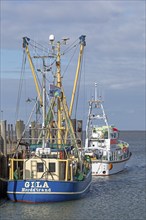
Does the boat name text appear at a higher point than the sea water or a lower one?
higher

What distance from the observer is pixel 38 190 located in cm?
3438

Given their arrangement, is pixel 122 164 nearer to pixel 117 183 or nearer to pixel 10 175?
pixel 117 183

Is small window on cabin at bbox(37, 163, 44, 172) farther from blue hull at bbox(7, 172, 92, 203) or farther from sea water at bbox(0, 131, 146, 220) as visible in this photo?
sea water at bbox(0, 131, 146, 220)

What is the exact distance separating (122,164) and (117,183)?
11770 millimetres

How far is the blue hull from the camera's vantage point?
34.3m

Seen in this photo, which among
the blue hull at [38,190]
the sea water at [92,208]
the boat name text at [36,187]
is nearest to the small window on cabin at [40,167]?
the blue hull at [38,190]

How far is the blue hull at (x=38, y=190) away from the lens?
3428 centimetres

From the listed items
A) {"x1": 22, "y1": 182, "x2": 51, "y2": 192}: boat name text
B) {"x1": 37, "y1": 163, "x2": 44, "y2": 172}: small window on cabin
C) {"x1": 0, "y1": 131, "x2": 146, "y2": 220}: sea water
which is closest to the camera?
{"x1": 0, "y1": 131, "x2": 146, "y2": 220}: sea water

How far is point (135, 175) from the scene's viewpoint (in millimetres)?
58781

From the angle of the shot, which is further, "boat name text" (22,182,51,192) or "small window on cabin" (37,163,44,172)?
"small window on cabin" (37,163,44,172)

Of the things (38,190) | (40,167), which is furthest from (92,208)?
(40,167)

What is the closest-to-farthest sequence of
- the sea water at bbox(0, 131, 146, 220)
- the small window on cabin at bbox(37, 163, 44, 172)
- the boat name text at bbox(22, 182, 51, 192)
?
the sea water at bbox(0, 131, 146, 220), the boat name text at bbox(22, 182, 51, 192), the small window on cabin at bbox(37, 163, 44, 172)

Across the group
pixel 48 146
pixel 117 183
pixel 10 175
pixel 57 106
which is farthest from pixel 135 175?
pixel 10 175

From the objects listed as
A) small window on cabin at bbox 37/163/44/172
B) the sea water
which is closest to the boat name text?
the sea water
